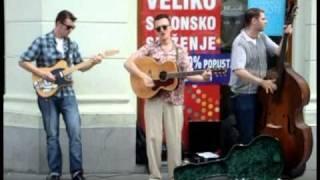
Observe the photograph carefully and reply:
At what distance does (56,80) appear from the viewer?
7496 mm

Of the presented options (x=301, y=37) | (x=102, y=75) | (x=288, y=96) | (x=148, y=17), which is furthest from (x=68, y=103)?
(x=301, y=37)

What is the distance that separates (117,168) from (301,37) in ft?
8.75

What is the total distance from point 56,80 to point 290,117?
235 centimetres

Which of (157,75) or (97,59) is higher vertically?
(97,59)

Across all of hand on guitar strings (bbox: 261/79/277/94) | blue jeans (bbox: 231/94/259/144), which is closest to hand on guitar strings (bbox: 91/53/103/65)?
blue jeans (bbox: 231/94/259/144)

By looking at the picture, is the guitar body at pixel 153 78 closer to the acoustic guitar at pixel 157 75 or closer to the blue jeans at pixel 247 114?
the acoustic guitar at pixel 157 75

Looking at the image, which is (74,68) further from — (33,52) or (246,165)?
(246,165)

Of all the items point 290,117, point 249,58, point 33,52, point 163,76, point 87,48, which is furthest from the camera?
point 87,48

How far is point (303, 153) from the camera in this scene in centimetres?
700

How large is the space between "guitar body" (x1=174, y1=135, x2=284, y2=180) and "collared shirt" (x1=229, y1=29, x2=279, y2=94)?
0.93m

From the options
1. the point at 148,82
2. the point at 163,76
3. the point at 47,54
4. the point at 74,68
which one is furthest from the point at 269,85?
the point at 47,54

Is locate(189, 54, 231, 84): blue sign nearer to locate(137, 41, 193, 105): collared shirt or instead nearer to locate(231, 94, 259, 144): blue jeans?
locate(231, 94, 259, 144): blue jeans

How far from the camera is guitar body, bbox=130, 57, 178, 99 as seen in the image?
23.7ft

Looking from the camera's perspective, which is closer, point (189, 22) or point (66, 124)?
point (66, 124)
